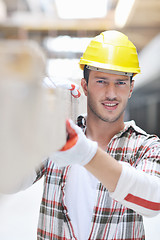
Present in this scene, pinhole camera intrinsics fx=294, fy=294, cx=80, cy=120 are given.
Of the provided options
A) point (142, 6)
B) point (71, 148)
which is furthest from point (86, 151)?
point (142, 6)

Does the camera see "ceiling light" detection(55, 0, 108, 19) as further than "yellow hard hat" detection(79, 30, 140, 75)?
Yes

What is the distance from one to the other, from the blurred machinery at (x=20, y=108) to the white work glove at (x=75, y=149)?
1.08 ft

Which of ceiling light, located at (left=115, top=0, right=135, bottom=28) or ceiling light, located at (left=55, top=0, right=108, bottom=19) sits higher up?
ceiling light, located at (left=115, top=0, right=135, bottom=28)

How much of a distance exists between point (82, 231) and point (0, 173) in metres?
1.00

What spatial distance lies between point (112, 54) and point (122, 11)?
4.68 metres

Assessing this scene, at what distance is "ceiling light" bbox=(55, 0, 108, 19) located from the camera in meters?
4.25

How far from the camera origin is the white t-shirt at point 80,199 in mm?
1353

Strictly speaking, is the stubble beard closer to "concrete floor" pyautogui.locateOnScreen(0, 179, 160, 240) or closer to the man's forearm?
the man's forearm

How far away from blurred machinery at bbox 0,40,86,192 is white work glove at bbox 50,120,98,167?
331 mm

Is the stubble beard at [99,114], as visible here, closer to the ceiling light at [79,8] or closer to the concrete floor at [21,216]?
the concrete floor at [21,216]

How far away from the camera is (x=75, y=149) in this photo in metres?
0.86

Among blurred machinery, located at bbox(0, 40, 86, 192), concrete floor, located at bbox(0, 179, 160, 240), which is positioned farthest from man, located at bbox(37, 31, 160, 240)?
concrete floor, located at bbox(0, 179, 160, 240)

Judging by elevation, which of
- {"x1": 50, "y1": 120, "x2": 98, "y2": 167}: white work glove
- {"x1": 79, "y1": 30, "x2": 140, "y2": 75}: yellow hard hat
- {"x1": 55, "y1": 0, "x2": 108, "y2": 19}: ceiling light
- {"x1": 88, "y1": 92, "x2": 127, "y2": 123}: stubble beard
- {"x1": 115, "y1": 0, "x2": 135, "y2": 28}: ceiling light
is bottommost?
{"x1": 50, "y1": 120, "x2": 98, "y2": 167}: white work glove

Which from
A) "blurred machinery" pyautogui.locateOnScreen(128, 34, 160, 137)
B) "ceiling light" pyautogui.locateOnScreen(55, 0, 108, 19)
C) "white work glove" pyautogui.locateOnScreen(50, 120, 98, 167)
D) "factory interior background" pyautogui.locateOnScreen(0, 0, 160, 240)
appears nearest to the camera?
"white work glove" pyautogui.locateOnScreen(50, 120, 98, 167)
